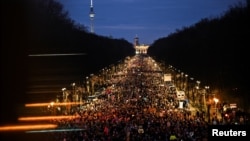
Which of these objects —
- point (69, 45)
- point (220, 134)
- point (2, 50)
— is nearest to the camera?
point (2, 50)

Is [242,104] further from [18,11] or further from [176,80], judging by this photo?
[176,80]

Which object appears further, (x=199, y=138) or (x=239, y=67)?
(x=239, y=67)

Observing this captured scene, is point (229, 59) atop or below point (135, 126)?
atop

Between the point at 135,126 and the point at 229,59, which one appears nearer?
the point at 135,126

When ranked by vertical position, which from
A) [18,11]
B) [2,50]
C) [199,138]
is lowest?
[199,138]

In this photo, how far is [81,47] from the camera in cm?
7838

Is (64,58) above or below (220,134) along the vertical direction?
above

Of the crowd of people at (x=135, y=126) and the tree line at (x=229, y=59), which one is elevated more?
the tree line at (x=229, y=59)

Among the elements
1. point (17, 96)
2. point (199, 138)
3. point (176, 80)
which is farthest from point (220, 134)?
point (176, 80)

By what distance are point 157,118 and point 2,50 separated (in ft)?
81.1

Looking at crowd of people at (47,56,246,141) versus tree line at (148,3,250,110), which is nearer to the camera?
crowd of people at (47,56,246,141)

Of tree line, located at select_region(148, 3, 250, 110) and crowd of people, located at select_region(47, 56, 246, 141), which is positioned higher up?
tree line, located at select_region(148, 3, 250, 110)

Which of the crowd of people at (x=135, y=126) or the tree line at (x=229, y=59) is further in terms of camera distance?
the tree line at (x=229, y=59)

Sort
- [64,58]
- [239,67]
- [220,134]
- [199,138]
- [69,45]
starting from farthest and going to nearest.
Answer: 1. [69,45]
2. [64,58]
3. [239,67]
4. [199,138]
5. [220,134]
